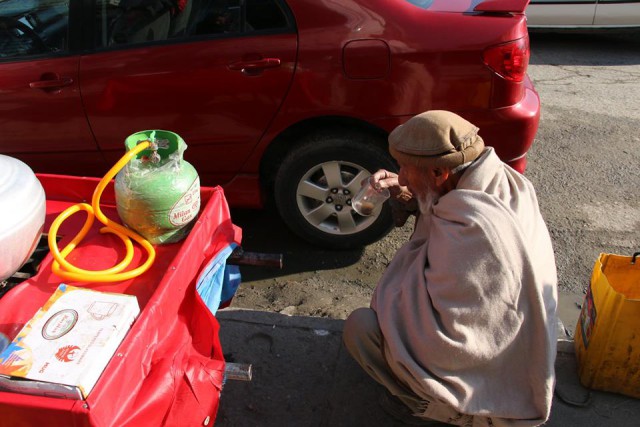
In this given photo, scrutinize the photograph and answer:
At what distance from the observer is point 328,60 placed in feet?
10.3

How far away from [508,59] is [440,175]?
1.46m

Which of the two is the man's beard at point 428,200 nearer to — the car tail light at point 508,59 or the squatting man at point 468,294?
the squatting man at point 468,294

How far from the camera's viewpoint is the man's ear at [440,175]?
1.94 metres

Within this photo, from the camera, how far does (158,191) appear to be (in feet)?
6.34

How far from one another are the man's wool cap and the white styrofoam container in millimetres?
1130

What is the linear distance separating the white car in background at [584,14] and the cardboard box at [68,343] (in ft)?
24.0

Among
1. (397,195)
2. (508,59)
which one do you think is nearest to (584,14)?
(508,59)


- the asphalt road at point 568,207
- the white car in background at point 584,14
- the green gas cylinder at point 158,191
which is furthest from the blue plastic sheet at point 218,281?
the white car in background at point 584,14

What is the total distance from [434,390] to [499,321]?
0.30 meters

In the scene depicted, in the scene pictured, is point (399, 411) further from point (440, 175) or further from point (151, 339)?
point (151, 339)

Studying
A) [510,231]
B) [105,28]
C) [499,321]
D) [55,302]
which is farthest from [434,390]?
[105,28]

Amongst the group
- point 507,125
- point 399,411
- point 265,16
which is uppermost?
point 265,16

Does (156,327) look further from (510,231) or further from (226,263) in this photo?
(510,231)

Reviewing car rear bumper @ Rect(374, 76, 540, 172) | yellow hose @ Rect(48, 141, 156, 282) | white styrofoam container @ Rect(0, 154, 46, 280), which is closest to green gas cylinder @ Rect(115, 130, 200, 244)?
yellow hose @ Rect(48, 141, 156, 282)
